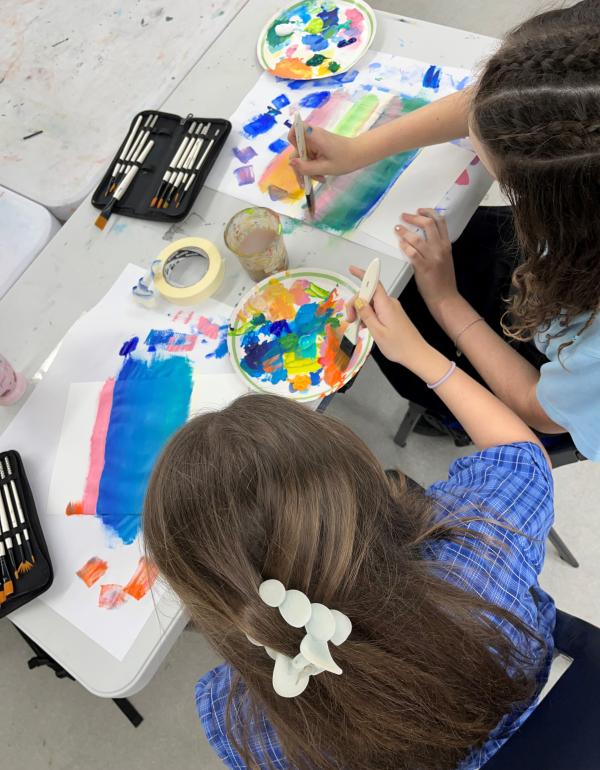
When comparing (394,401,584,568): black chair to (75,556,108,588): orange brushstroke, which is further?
(394,401,584,568): black chair

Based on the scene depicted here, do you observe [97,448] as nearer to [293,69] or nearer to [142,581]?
[142,581]

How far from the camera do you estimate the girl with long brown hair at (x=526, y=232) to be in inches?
20.9

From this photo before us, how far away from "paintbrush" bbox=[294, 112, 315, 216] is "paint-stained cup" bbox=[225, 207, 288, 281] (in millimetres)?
55

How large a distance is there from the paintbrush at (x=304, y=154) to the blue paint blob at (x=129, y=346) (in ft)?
1.09

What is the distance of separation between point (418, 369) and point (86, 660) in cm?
58

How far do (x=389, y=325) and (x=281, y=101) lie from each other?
46 centimetres

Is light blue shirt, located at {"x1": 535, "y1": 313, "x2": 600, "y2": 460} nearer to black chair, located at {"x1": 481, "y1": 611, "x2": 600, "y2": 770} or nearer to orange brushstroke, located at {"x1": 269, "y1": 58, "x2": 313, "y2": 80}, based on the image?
black chair, located at {"x1": 481, "y1": 611, "x2": 600, "y2": 770}

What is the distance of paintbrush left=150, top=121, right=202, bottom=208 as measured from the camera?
2.96 ft

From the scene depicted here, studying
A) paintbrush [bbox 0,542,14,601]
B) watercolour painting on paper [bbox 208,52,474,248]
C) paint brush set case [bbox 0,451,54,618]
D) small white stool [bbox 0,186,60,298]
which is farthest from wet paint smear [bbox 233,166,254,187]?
paintbrush [bbox 0,542,14,601]

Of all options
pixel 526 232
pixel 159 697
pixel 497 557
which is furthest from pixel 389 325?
pixel 159 697

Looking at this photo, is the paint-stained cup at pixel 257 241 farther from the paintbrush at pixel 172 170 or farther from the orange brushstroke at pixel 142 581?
the orange brushstroke at pixel 142 581

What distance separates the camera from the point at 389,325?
784 mm

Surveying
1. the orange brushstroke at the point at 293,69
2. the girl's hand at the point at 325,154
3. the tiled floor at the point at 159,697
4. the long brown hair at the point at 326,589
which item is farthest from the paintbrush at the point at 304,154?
the tiled floor at the point at 159,697

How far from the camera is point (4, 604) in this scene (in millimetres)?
688
